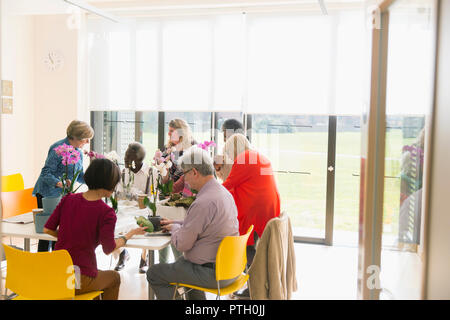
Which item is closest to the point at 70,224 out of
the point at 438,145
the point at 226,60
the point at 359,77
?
the point at 438,145

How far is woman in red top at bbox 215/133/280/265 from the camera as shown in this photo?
11.7 feet

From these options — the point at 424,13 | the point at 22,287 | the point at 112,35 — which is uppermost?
the point at 112,35

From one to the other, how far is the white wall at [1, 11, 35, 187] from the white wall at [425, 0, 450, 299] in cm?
497

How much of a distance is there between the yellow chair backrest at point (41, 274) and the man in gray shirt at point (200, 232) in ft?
2.03

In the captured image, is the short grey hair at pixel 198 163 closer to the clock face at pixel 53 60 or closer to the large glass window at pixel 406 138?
the large glass window at pixel 406 138

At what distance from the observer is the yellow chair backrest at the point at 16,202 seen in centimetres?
351

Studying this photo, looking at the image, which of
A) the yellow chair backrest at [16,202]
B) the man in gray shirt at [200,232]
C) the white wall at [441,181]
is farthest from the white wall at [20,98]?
the white wall at [441,181]

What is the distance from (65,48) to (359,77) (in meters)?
3.64

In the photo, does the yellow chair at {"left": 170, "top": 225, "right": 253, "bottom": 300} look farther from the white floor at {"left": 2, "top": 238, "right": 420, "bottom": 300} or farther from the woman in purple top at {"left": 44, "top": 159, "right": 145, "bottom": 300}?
the white floor at {"left": 2, "top": 238, "right": 420, "bottom": 300}

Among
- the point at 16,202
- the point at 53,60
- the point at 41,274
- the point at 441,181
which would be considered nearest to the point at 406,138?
the point at 441,181

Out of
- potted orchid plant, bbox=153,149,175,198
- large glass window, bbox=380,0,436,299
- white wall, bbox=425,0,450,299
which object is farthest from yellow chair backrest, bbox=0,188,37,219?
white wall, bbox=425,0,450,299

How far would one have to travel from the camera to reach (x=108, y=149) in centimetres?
582

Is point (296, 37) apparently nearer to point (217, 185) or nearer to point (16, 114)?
point (217, 185)

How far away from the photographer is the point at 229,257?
2592 mm
